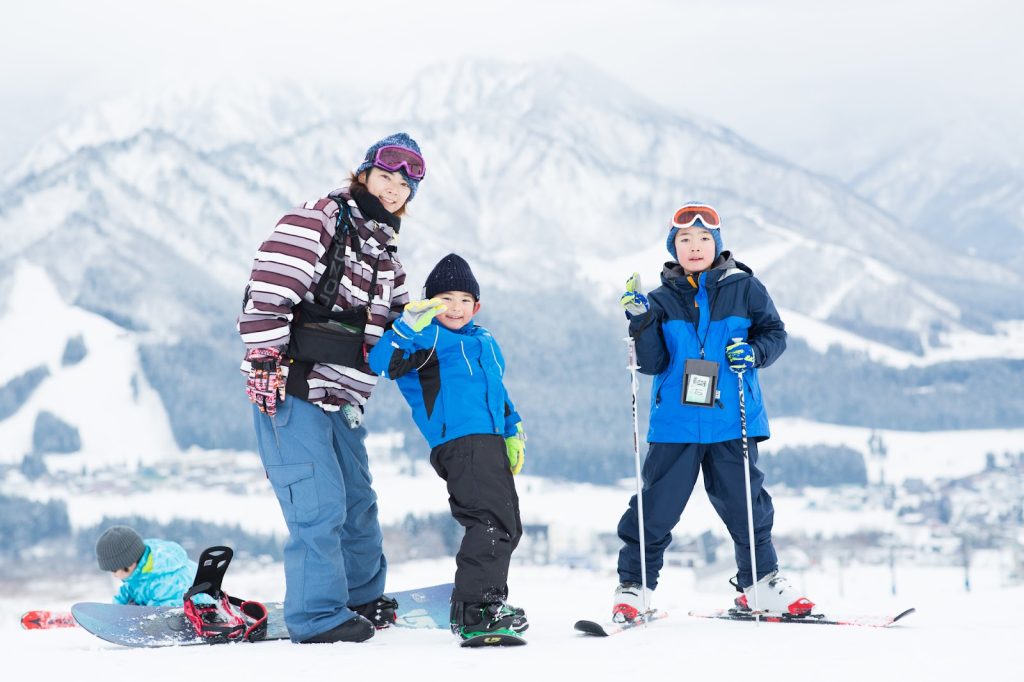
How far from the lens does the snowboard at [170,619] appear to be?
5.26 metres

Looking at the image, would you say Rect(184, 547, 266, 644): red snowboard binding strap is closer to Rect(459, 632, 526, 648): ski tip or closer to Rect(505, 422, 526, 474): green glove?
Rect(459, 632, 526, 648): ski tip

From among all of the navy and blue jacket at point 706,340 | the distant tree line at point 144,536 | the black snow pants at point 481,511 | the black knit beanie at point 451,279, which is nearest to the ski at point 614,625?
the black snow pants at point 481,511

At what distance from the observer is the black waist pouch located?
5043mm

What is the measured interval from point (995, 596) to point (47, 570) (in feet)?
325

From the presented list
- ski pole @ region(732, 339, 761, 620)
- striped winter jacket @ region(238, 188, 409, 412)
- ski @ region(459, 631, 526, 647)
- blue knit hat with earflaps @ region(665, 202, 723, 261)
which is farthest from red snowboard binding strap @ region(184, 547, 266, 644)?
blue knit hat with earflaps @ region(665, 202, 723, 261)

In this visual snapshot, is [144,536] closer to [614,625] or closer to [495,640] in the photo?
[614,625]

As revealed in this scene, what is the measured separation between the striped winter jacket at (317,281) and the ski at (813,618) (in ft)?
7.19

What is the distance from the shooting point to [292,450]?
4.99m

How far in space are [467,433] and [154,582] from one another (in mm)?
2636

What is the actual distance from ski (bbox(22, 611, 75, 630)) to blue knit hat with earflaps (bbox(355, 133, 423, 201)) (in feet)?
13.0

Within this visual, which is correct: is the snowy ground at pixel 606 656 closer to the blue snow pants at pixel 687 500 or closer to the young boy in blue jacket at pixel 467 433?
the young boy in blue jacket at pixel 467 433

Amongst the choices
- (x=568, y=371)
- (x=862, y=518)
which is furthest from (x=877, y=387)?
(x=862, y=518)

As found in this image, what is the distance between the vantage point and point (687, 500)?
5.57 meters

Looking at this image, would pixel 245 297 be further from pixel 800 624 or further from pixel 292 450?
pixel 800 624
